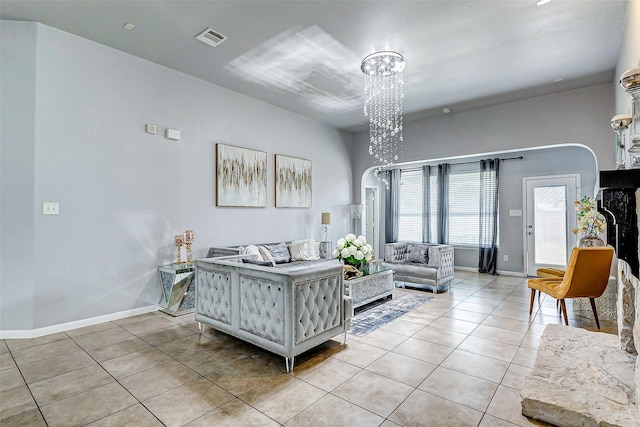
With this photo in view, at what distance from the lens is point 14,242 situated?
133 inches

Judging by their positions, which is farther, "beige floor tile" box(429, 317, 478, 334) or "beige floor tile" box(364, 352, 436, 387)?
"beige floor tile" box(429, 317, 478, 334)

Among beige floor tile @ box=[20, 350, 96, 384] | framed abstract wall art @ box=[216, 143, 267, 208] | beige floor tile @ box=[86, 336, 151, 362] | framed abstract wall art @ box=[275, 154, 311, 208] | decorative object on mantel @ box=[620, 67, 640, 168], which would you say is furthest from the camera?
framed abstract wall art @ box=[275, 154, 311, 208]

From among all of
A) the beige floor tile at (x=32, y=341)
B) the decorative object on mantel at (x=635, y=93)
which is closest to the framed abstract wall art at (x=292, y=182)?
the beige floor tile at (x=32, y=341)

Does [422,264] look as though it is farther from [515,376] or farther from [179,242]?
[179,242]

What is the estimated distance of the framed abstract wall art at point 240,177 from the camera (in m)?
5.12

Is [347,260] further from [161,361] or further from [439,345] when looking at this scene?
[161,361]

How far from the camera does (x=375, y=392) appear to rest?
7.64 ft

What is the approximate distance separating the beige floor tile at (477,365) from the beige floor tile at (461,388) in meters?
0.09

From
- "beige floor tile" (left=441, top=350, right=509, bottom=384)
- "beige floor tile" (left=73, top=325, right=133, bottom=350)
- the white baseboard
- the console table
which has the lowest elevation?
"beige floor tile" (left=73, top=325, right=133, bottom=350)

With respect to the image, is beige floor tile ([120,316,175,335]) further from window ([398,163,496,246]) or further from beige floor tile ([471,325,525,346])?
window ([398,163,496,246])

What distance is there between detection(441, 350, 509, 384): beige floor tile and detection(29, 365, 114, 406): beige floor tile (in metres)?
2.86

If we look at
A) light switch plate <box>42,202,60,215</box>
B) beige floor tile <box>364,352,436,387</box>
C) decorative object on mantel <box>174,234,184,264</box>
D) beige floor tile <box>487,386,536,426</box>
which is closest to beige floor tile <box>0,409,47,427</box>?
light switch plate <box>42,202,60,215</box>

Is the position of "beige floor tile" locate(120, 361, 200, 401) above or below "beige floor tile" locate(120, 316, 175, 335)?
above

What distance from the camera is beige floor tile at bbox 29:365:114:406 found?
2277 mm
